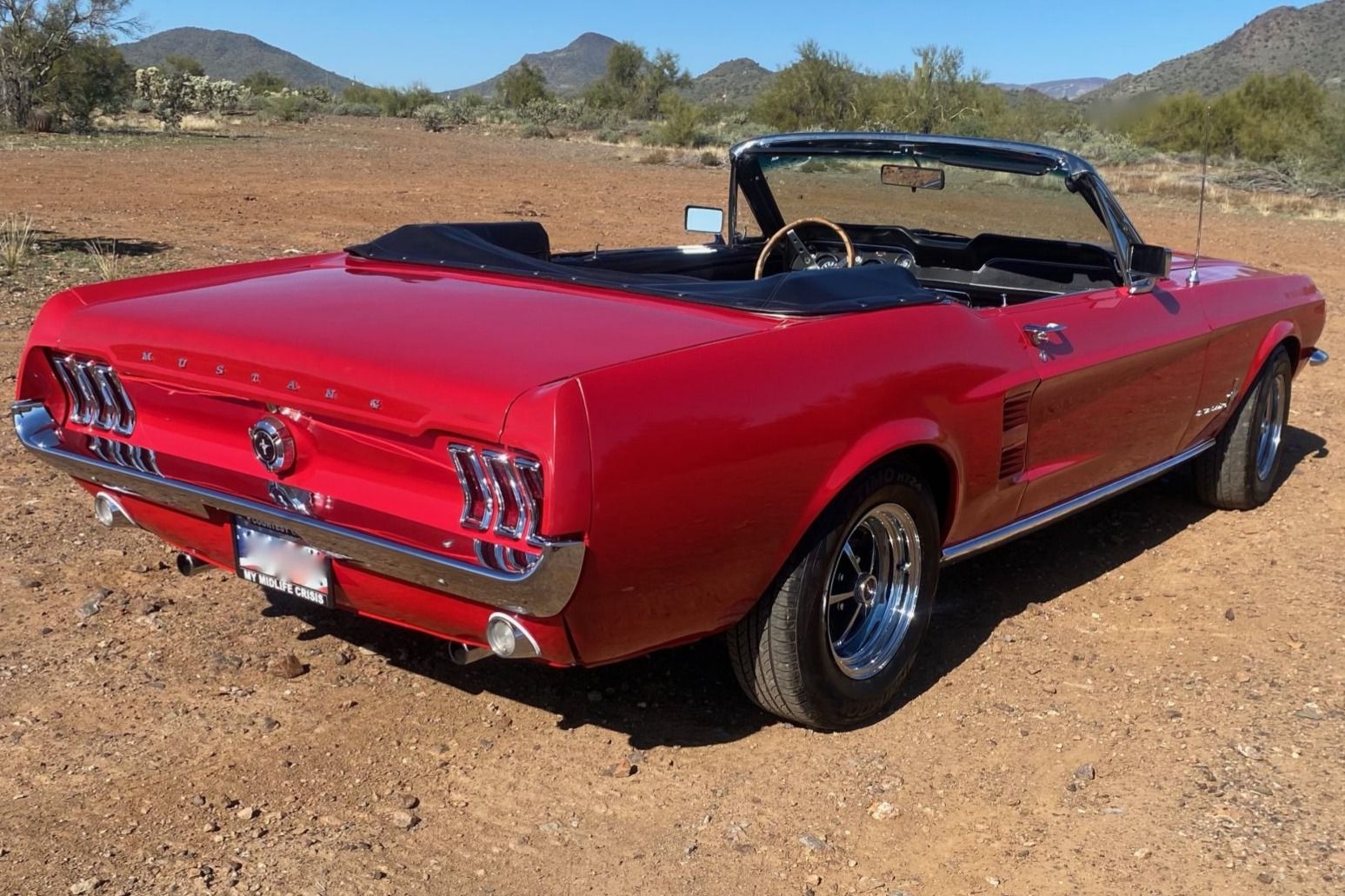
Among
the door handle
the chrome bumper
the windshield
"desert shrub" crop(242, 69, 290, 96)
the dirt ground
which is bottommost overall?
the dirt ground

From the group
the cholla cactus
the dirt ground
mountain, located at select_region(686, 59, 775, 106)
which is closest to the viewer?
the dirt ground

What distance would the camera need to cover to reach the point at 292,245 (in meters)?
12.1

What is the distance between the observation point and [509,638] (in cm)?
283

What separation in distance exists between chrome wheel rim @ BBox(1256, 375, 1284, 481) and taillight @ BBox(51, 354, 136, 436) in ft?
15.4

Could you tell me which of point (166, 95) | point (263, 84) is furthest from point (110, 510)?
point (263, 84)

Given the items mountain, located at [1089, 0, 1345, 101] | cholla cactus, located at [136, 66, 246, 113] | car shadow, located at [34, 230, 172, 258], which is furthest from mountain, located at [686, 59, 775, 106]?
car shadow, located at [34, 230, 172, 258]

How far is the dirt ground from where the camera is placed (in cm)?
293

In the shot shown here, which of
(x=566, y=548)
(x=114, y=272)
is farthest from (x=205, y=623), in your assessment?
(x=114, y=272)

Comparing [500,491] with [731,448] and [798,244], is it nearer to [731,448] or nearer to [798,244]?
[731,448]

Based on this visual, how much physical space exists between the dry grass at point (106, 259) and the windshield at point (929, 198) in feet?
19.0

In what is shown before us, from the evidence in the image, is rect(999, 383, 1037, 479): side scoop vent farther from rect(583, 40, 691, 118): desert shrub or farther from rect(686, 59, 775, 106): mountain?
rect(686, 59, 775, 106): mountain

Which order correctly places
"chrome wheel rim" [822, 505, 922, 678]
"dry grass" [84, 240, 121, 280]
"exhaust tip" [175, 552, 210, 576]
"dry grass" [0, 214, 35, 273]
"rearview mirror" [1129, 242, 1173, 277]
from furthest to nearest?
1. "dry grass" [0, 214, 35, 273]
2. "dry grass" [84, 240, 121, 280]
3. "rearview mirror" [1129, 242, 1173, 277]
4. "exhaust tip" [175, 552, 210, 576]
5. "chrome wheel rim" [822, 505, 922, 678]

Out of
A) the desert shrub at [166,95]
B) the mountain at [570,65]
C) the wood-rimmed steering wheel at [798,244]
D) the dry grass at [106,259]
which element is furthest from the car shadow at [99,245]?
the mountain at [570,65]

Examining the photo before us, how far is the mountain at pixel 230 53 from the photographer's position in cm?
13500
